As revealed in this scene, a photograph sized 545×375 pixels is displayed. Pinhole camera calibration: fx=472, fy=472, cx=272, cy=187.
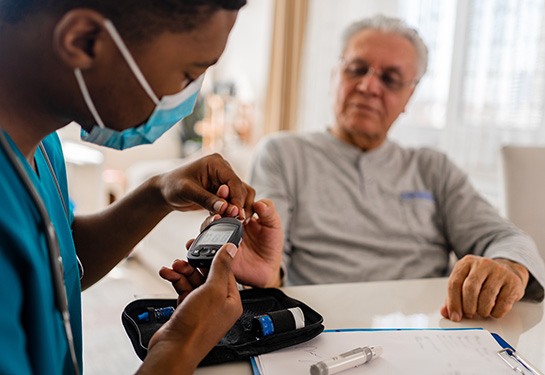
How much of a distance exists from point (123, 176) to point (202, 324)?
392 cm

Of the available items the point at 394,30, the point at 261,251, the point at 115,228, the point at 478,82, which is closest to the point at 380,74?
the point at 394,30

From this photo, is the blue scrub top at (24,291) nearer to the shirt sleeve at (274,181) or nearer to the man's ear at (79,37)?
the man's ear at (79,37)

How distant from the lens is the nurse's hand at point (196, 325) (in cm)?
53

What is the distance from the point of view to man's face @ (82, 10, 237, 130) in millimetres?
513

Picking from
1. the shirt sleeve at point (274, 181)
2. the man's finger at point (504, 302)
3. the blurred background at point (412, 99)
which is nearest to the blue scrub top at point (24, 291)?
the man's finger at point (504, 302)

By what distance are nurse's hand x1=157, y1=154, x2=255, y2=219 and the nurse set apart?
0.18 metres

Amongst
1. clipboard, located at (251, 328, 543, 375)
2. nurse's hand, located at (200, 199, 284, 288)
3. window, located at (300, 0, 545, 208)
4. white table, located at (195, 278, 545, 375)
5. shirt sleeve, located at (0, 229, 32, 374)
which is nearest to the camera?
shirt sleeve, located at (0, 229, 32, 374)

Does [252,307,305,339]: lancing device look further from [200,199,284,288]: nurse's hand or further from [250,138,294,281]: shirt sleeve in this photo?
[250,138,294,281]: shirt sleeve

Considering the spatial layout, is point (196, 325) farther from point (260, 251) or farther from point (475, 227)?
point (475, 227)

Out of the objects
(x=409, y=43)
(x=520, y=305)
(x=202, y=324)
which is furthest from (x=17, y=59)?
(x=409, y=43)

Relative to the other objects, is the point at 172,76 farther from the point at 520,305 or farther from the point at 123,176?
the point at 123,176

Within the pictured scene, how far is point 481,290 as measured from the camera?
2.89 feet

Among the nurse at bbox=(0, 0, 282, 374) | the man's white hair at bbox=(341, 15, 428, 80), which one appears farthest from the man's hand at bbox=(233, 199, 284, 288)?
the man's white hair at bbox=(341, 15, 428, 80)

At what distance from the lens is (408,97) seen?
5.33 feet
